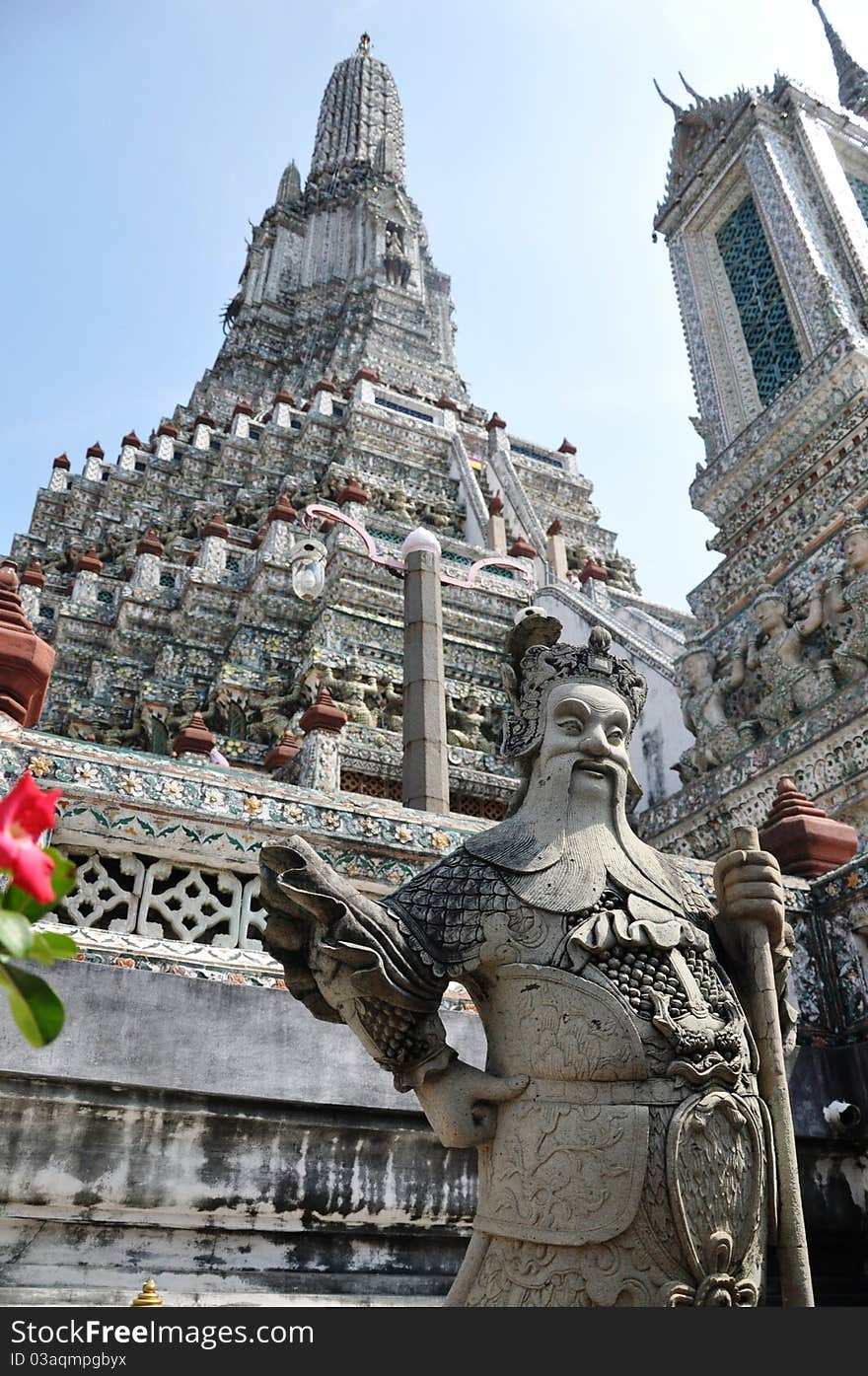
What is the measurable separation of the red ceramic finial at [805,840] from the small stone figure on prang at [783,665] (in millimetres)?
2588

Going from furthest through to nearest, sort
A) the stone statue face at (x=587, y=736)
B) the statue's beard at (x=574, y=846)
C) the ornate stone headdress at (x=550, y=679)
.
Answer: the ornate stone headdress at (x=550, y=679) < the stone statue face at (x=587, y=736) < the statue's beard at (x=574, y=846)

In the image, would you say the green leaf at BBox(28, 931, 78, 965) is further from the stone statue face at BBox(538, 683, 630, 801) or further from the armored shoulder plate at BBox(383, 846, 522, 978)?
the stone statue face at BBox(538, 683, 630, 801)

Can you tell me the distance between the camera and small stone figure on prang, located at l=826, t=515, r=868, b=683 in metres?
7.73

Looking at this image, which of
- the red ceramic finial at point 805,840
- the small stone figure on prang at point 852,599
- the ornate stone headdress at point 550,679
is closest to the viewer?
the ornate stone headdress at point 550,679

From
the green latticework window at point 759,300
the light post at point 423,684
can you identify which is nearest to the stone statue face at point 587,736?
the light post at point 423,684

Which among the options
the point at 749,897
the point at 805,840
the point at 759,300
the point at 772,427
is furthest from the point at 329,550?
the point at 749,897

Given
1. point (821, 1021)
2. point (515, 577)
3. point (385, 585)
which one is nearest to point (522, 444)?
point (515, 577)

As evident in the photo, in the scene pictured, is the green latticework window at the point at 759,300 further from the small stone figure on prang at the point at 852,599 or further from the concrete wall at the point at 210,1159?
the concrete wall at the point at 210,1159

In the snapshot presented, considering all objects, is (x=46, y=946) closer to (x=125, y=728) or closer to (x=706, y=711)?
(x=706, y=711)

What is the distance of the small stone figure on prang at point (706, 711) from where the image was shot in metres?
8.77

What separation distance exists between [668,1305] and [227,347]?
3848 cm

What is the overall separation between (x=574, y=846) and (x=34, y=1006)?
1935 millimetres

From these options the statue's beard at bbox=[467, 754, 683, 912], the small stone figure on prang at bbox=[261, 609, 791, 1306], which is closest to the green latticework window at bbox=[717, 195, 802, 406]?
the statue's beard at bbox=[467, 754, 683, 912]

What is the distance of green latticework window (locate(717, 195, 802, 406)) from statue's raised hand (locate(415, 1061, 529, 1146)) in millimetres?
9185
